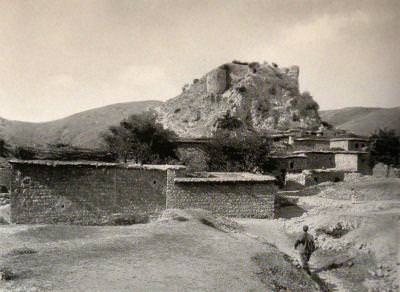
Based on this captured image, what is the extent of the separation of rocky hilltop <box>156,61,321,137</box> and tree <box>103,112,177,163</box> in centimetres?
1661

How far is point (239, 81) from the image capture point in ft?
232

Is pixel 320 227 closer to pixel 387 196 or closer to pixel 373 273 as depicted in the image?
pixel 373 273

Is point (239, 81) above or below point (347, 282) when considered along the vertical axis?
above

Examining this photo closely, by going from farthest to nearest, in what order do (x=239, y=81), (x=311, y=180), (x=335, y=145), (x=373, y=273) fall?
(x=239, y=81)
(x=335, y=145)
(x=311, y=180)
(x=373, y=273)

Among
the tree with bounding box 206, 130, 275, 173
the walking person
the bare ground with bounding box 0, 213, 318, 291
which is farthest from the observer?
the tree with bounding box 206, 130, 275, 173

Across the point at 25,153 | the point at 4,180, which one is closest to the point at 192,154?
the point at 25,153

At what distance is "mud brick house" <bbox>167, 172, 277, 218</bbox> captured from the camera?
63.6 ft

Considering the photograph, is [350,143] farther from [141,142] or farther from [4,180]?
[4,180]

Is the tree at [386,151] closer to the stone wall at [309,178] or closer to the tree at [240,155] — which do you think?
the stone wall at [309,178]

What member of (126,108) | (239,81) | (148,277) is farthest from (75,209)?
(126,108)

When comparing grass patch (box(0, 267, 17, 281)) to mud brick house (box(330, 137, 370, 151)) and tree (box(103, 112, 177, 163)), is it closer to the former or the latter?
tree (box(103, 112, 177, 163))

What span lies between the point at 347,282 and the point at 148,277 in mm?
7042

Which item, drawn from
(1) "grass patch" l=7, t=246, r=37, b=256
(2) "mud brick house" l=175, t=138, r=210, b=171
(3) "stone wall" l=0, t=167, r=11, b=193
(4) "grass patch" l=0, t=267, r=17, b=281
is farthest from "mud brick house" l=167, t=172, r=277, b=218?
(2) "mud brick house" l=175, t=138, r=210, b=171

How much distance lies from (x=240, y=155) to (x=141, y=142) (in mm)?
10895
